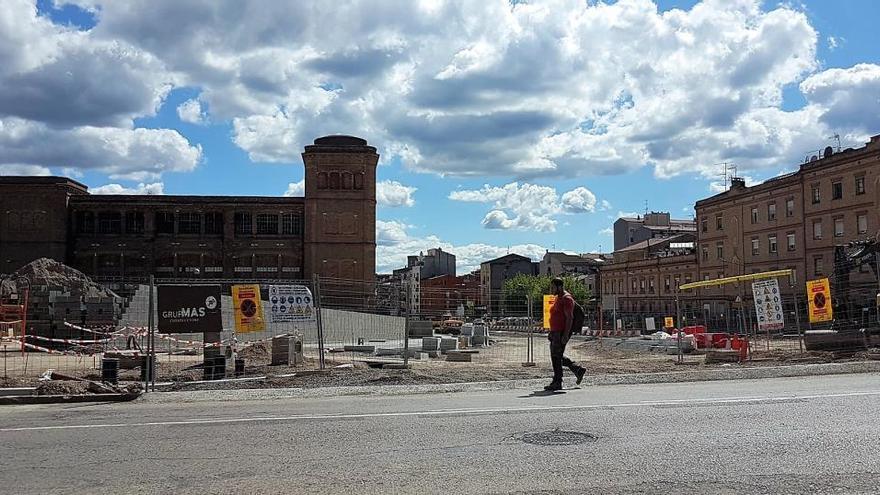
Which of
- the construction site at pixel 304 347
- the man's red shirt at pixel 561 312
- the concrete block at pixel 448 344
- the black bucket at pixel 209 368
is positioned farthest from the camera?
the concrete block at pixel 448 344

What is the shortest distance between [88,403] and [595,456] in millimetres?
8776

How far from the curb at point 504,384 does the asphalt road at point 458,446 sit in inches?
54.1

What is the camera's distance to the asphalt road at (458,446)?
6387mm

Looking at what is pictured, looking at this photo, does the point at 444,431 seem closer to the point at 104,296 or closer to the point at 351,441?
the point at 351,441

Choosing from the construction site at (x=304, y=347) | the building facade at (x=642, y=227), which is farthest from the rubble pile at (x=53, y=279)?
the building facade at (x=642, y=227)

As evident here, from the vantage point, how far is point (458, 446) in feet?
25.8

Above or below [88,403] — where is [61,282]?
above

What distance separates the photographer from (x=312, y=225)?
254 ft

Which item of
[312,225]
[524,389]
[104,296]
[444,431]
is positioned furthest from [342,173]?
[444,431]

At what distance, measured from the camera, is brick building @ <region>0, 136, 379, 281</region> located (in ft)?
254

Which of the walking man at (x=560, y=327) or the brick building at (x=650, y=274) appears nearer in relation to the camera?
the walking man at (x=560, y=327)

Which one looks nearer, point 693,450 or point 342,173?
point 693,450

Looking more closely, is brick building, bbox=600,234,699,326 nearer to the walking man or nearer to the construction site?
the construction site

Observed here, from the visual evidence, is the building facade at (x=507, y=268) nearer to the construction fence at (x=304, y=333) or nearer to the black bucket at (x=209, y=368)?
the construction fence at (x=304, y=333)
